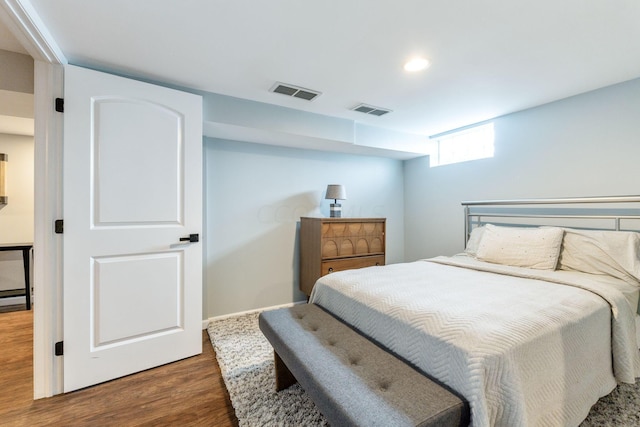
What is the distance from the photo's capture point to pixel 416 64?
1.89m

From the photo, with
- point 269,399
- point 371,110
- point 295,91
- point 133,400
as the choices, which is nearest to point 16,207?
point 133,400

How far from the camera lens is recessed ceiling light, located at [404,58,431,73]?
6.04 feet

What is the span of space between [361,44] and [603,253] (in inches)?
88.3

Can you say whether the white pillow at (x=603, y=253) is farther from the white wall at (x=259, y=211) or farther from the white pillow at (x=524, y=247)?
Answer: the white wall at (x=259, y=211)

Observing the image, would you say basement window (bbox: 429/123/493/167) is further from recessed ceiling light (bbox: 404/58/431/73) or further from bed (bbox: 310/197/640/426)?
recessed ceiling light (bbox: 404/58/431/73)

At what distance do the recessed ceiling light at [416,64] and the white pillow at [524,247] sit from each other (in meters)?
1.61

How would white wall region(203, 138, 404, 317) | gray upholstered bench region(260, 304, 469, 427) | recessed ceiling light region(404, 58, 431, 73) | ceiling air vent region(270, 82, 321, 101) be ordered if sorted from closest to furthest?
gray upholstered bench region(260, 304, 469, 427) → recessed ceiling light region(404, 58, 431, 73) → ceiling air vent region(270, 82, 321, 101) → white wall region(203, 138, 404, 317)

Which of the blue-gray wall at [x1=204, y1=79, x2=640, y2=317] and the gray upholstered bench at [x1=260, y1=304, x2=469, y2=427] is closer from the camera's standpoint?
the gray upholstered bench at [x1=260, y1=304, x2=469, y2=427]

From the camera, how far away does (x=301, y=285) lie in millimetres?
3162

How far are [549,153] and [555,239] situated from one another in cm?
90

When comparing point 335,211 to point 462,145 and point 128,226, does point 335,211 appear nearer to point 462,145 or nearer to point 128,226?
point 462,145

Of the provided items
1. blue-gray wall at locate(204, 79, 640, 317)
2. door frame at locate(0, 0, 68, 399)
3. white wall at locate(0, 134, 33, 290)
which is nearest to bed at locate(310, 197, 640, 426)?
blue-gray wall at locate(204, 79, 640, 317)

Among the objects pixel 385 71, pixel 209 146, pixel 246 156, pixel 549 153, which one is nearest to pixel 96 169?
pixel 209 146

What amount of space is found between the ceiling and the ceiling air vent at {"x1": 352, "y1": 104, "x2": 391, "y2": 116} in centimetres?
21
